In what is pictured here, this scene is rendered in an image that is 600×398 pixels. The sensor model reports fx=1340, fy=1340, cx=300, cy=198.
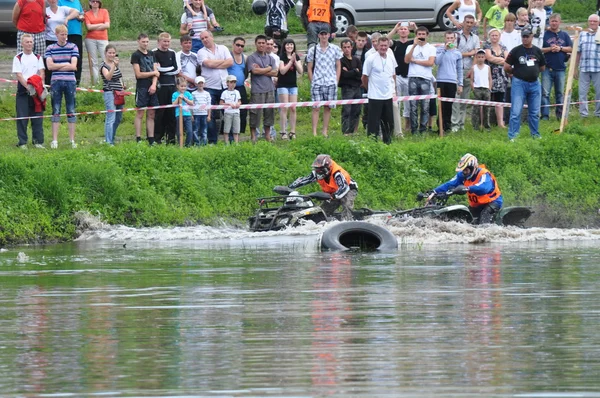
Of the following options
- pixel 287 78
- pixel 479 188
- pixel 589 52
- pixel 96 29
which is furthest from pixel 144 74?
pixel 589 52

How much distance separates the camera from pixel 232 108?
87.5 feet

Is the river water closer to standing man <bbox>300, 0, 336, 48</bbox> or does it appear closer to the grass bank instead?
the grass bank

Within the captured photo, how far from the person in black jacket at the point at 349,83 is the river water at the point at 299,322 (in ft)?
23.6

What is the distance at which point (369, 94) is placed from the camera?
27.3 metres

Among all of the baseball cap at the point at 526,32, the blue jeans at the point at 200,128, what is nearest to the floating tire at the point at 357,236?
the blue jeans at the point at 200,128

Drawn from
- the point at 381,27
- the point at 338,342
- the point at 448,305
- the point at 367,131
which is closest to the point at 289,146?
the point at 367,131

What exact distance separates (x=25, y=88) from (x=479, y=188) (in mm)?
8849

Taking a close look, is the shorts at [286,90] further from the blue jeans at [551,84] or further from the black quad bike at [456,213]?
the blue jeans at [551,84]

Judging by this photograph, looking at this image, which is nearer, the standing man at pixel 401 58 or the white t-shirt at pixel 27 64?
the white t-shirt at pixel 27 64

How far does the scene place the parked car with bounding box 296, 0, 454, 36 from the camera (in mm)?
35000

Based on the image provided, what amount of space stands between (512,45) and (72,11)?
31.4ft

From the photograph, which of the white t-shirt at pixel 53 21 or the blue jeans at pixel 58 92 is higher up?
the white t-shirt at pixel 53 21

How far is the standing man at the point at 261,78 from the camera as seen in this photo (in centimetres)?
2703

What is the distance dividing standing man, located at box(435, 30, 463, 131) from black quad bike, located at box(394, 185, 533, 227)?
15.7 ft
